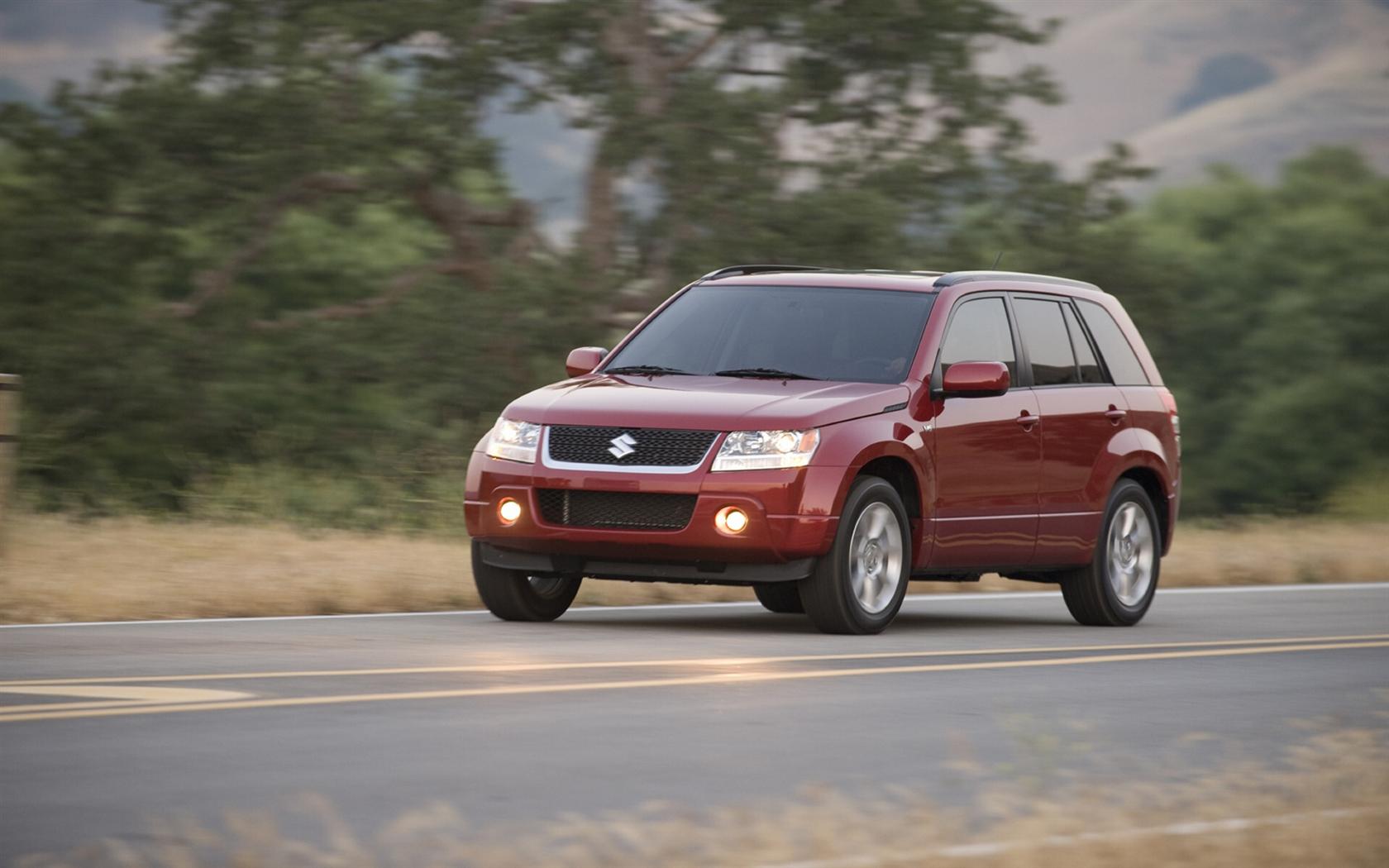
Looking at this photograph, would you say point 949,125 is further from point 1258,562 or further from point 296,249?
point 1258,562

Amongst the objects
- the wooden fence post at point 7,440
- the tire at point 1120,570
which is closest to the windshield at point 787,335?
the tire at point 1120,570

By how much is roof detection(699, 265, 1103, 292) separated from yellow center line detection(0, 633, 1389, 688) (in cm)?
218

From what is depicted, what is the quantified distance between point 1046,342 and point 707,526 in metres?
3.10

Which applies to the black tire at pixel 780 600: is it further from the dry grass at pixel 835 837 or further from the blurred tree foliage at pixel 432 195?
the blurred tree foliage at pixel 432 195

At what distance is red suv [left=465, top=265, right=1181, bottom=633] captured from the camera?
40.5 feet

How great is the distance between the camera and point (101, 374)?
1068 inches

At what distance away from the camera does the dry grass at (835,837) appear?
19.6 ft

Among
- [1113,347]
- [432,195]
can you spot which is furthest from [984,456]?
[432,195]

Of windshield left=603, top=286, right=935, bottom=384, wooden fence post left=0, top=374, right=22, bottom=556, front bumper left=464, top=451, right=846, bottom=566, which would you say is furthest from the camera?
wooden fence post left=0, top=374, right=22, bottom=556

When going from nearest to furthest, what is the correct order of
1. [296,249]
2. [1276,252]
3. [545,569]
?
1. [545,569]
2. [296,249]
3. [1276,252]

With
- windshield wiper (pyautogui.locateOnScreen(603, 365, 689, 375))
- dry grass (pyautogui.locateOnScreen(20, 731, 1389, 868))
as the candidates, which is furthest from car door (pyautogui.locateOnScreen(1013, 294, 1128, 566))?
dry grass (pyautogui.locateOnScreen(20, 731, 1389, 868))

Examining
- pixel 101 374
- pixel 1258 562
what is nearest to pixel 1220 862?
pixel 1258 562

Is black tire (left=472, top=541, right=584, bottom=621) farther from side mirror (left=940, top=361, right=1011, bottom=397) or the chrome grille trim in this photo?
side mirror (left=940, top=361, right=1011, bottom=397)

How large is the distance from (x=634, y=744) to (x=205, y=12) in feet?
69.3
